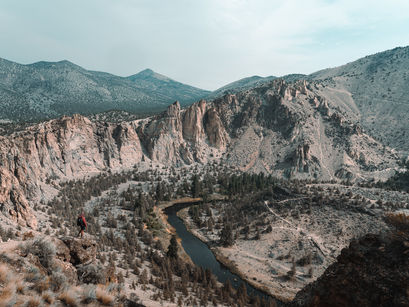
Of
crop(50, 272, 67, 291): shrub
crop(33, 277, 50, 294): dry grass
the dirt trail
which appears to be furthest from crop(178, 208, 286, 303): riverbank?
crop(33, 277, 50, 294): dry grass

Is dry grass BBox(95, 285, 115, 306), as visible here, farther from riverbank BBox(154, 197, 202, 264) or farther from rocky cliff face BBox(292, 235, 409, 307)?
riverbank BBox(154, 197, 202, 264)

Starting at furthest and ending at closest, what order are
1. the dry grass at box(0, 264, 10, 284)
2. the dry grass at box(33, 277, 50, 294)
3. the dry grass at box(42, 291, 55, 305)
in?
1. the dry grass at box(33, 277, 50, 294)
2. the dry grass at box(42, 291, 55, 305)
3. the dry grass at box(0, 264, 10, 284)

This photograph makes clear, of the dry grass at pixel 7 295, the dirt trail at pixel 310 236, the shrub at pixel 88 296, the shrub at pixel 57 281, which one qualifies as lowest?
the dirt trail at pixel 310 236

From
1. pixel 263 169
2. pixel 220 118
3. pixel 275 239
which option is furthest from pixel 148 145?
pixel 275 239

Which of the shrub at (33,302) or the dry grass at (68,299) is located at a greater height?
the shrub at (33,302)

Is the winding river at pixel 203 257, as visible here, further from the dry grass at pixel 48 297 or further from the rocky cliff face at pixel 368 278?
the dry grass at pixel 48 297

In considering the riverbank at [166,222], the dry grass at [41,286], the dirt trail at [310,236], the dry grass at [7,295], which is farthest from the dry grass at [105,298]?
the dirt trail at [310,236]
